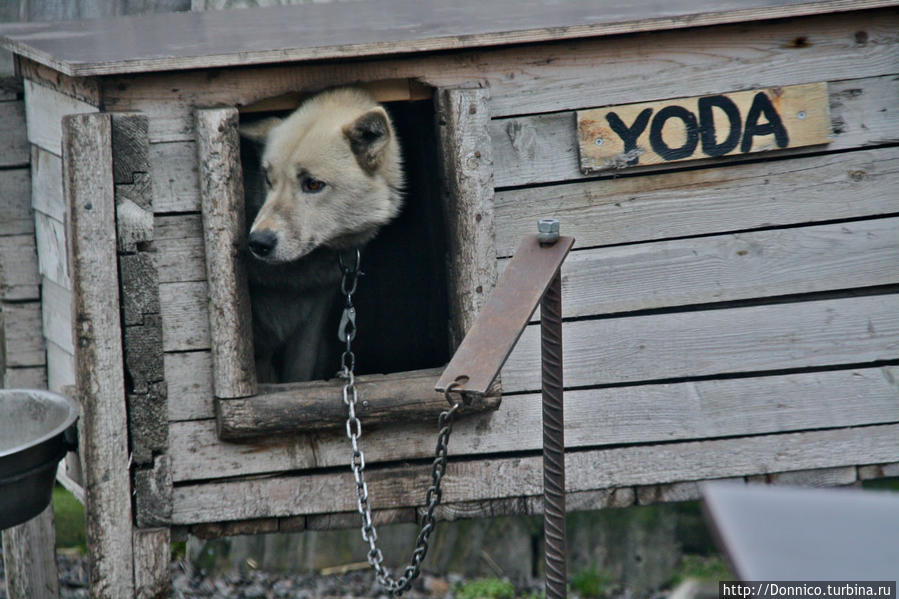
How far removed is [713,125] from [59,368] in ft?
7.84

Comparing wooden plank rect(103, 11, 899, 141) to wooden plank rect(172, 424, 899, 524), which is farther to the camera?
wooden plank rect(172, 424, 899, 524)

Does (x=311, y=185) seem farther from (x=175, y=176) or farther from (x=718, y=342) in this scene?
(x=718, y=342)

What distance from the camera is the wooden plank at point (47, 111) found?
2807 millimetres

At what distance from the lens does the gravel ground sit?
173 inches

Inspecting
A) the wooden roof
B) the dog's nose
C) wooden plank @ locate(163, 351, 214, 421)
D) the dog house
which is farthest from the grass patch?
the dog's nose

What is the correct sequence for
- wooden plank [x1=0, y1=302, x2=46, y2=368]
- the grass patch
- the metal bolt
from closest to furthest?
the metal bolt < wooden plank [x1=0, y1=302, x2=46, y2=368] < the grass patch

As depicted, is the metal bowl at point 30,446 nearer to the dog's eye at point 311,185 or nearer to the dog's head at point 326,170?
the dog's head at point 326,170

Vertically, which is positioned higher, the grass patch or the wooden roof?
the wooden roof

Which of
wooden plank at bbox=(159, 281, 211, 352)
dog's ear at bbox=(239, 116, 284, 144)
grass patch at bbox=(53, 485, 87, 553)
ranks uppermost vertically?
dog's ear at bbox=(239, 116, 284, 144)

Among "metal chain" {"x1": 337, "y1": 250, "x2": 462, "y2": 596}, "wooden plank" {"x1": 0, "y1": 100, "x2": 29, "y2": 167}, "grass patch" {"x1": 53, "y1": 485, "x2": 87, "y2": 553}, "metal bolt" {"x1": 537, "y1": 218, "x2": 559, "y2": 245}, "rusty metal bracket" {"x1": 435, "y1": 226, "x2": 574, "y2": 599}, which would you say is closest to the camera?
"rusty metal bracket" {"x1": 435, "y1": 226, "x2": 574, "y2": 599}

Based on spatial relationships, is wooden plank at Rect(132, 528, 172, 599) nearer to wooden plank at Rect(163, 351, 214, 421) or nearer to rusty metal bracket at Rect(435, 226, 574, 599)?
wooden plank at Rect(163, 351, 214, 421)


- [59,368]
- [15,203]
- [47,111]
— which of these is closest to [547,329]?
[47,111]

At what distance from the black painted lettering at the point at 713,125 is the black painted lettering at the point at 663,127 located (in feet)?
0.09

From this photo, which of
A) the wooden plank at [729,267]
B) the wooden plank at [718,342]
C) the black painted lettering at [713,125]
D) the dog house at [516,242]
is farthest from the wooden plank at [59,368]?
the black painted lettering at [713,125]
